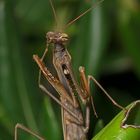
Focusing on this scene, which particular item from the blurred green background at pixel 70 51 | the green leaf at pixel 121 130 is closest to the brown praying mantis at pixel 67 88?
the blurred green background at pixel 70 51

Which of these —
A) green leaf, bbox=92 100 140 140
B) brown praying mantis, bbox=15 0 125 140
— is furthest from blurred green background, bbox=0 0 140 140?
green leaf, bbox=92 100 140 140

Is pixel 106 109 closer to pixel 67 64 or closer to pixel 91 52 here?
pixel 91 52

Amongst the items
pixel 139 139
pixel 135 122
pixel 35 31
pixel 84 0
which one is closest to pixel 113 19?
pixel 84 0

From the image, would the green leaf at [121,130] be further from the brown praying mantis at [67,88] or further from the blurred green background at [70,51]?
the blurred green background at [70,51]

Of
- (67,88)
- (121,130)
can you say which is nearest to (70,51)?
(67,88)

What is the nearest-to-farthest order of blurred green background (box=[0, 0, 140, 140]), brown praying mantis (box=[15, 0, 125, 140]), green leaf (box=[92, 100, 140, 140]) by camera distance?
green leaf (box=[92, 100, 140, 140]), brown praying mantis (box=[15, 0, 125, 140]), blurred green background (box=[0, 0, 140, 140])

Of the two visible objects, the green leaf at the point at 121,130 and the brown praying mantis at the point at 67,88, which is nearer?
the green leaf at the point at 121,130

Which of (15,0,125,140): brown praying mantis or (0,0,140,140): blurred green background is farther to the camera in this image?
(0,0,140,140): blurred green background

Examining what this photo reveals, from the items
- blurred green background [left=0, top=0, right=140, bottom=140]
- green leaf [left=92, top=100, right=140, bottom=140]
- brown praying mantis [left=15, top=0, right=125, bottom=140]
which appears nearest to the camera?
green leaf [left=92, top=100, right=140, bottom=140]

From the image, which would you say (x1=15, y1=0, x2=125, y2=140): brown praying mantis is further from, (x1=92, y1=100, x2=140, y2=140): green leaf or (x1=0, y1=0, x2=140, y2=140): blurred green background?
(x1=92, y1=100, x2=140, y2=140): green leaf
